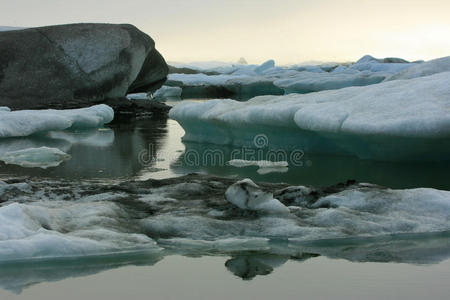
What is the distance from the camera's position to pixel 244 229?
393 cm

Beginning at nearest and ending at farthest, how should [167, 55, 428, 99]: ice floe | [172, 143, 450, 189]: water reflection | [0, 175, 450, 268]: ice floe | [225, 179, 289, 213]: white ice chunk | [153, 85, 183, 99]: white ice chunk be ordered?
[0, 175, 450, 268]: ice floe < [225, 179, 289, 213]: white ice chunk < [172, 143, 450, 189]: water reflection < [167, 55, 428, 99]: ice floe < [153, 85, 183, 99]: white ice chunk

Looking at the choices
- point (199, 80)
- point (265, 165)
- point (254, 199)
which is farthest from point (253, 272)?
point (199, 80)

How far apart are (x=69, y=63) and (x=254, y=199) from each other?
1302cm

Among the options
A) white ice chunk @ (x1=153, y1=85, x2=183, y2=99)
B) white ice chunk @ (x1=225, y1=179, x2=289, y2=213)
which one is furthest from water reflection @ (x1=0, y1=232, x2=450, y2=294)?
white ice chunk @ (x1=153, y1=85, x2=183, y2=99)

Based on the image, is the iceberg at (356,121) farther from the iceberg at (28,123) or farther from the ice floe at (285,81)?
the ice floe at (285,81)

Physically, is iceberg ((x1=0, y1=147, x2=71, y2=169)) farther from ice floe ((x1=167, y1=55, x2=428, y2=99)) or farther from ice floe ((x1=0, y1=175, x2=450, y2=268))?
ice floe ((x1=167, y1=55, x2=428, y2=99))

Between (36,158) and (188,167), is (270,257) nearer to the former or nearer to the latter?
(188,167)

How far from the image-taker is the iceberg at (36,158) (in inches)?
307

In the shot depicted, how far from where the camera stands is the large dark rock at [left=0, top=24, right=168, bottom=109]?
15633mm

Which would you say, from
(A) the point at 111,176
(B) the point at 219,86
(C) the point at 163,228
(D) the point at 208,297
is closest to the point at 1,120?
(A) the point at 111,176

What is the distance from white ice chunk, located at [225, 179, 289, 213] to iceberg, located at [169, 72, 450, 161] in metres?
2.90

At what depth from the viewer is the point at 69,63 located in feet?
53.2

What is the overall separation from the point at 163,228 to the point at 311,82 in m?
15.9

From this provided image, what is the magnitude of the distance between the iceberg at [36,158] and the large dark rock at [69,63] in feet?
23.7
